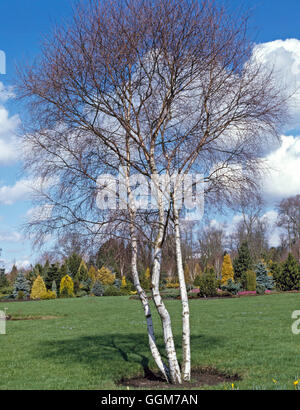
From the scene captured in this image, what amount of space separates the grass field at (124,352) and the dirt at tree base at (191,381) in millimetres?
156

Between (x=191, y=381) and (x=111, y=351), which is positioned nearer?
(x=191, y=381)

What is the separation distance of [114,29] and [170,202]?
2741mm

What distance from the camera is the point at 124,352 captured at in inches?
332

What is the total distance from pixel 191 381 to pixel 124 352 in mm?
2576

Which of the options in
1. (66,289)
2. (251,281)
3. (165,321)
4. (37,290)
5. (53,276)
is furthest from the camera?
(53,276)

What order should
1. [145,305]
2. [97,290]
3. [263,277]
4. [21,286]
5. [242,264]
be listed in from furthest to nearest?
[21,286], [97,290], [242,264], [263,277], [145,305]

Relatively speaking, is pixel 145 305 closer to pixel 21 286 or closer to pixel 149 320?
pixel 149 320

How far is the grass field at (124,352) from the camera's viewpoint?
20.6 feet

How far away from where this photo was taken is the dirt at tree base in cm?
596

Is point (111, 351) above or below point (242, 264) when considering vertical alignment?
below

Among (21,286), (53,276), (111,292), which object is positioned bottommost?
(111,292)

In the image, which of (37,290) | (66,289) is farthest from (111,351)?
(66,289)

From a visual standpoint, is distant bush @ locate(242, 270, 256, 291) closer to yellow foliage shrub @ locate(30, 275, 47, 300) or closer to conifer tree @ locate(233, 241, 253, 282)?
conifer tree @ locate(233, 241, 253, 282)

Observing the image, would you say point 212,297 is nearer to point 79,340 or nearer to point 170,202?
point 79,340
